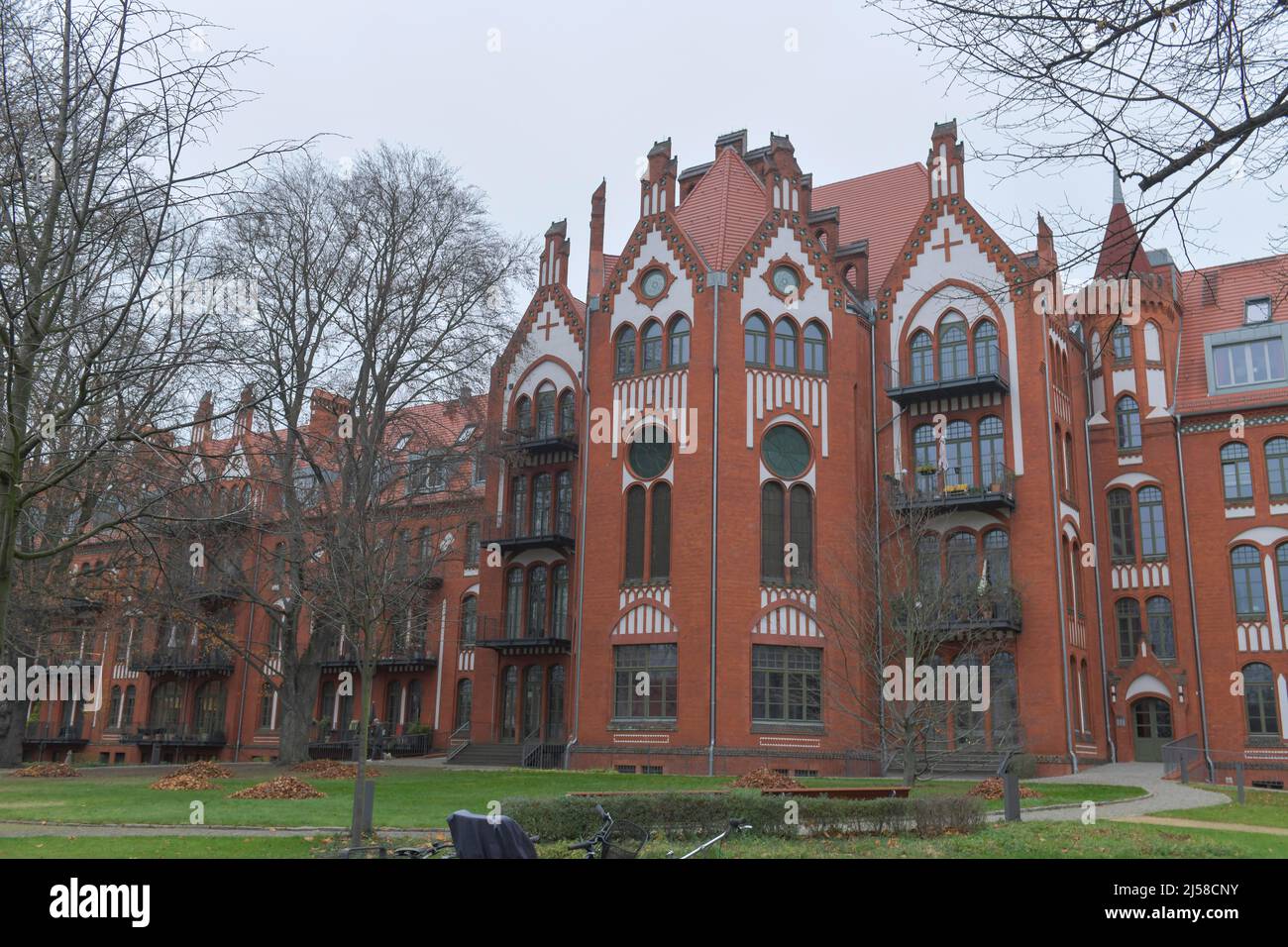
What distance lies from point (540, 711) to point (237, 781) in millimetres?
12328

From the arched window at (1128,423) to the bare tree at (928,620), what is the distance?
7448mm

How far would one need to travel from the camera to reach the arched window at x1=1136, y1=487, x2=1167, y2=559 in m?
35.7

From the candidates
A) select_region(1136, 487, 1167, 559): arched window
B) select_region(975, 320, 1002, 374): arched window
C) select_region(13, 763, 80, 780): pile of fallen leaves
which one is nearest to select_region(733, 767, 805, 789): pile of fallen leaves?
select_region(975, 320, 1002, 374): arched window

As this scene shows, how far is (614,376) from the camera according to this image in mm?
35625

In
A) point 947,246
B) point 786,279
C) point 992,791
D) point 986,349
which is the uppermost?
point 947,246

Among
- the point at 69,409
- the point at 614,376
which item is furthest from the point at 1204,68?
the point at 614,376

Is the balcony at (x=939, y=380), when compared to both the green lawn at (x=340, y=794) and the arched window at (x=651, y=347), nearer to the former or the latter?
the arched window at (x=651, y=347)

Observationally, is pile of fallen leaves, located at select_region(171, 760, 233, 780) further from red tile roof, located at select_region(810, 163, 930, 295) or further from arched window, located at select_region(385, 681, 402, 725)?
red tile roof, located at select_region(810, 163, 930, 295)

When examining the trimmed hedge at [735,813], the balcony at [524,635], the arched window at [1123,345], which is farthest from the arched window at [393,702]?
the trimmed hedge at [735,813]

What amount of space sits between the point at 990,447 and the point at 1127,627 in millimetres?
8159

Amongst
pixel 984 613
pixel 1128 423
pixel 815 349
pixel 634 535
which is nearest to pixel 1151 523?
pixel 1128 423

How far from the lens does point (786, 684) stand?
31.6 meters

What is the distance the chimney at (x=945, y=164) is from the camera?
35.1m

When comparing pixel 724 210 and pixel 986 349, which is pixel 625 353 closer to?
pixel 724 210
